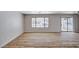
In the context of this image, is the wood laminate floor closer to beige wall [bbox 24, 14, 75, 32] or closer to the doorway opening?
beige wall [bbox 24, 14, 75, 32]

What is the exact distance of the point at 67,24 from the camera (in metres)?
10.8

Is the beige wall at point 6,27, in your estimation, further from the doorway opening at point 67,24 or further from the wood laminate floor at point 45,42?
the doorway opening at point 67,24

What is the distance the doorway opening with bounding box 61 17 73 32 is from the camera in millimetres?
10691

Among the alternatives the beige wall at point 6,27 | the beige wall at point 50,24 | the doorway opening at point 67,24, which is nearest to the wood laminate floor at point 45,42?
the beige wall at point 6,27

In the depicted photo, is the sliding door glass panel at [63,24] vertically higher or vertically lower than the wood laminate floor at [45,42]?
higher

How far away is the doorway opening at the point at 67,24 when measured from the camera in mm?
10691
